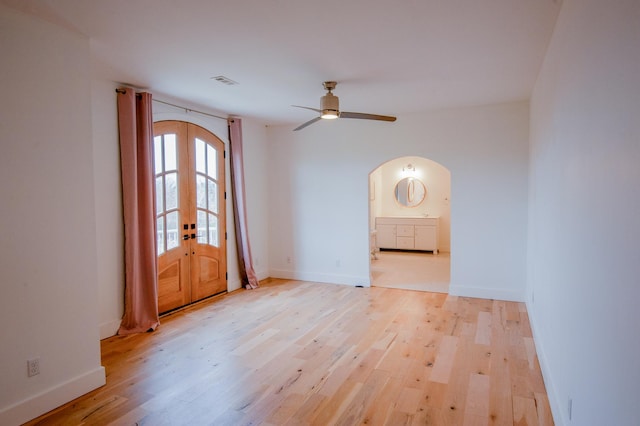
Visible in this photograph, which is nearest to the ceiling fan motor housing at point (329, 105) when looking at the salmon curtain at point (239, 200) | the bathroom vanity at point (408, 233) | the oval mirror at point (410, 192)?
the salmon curtain at point (239, 200)

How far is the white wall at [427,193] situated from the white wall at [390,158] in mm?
3273

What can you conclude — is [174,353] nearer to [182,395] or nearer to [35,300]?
[182,395]

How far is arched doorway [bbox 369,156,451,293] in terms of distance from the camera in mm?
8781

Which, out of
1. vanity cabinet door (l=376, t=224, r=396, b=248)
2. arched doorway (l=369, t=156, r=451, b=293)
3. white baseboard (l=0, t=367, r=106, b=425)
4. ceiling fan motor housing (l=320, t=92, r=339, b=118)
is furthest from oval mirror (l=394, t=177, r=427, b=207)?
white baseboard (l=0, t=367, r=106, b=425)

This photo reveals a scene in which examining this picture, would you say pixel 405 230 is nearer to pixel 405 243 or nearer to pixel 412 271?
pixel 405 243

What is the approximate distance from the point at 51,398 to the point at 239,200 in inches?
139

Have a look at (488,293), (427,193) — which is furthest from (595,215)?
(427,193)

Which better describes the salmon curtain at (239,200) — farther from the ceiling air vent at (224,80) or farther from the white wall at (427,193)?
the white wall at (427,193)

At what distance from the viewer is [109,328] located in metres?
4.02

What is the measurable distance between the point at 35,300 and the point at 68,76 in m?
1.64

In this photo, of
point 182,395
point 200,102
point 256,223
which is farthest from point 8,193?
point 256,223

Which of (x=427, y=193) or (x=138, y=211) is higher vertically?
(x=427, y=193)

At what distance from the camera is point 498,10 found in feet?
8.05

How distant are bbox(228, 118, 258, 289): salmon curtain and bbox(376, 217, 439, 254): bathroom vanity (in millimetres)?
4260
